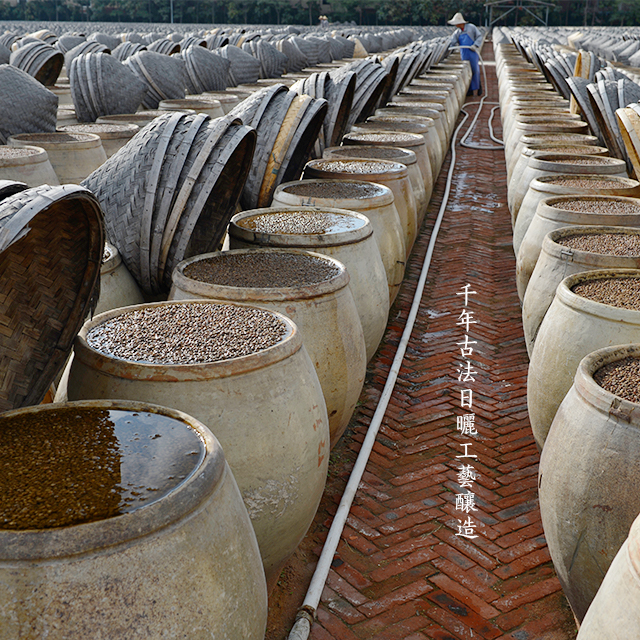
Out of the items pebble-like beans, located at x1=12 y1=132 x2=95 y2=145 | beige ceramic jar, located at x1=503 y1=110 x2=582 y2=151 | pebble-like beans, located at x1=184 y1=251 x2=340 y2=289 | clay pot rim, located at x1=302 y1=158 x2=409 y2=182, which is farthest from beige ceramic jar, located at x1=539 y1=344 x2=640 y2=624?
beige ceramic jar, located at x1=503 y1=110 x2=582 y2=151

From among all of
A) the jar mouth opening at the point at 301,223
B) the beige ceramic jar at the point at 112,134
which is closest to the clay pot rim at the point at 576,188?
the jar mouth opening at the point at 301,223

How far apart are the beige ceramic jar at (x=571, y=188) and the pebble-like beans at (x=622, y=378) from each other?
9.05 ft

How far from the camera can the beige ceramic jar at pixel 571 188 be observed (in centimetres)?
538

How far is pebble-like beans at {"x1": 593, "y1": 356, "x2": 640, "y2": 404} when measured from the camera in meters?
2.47

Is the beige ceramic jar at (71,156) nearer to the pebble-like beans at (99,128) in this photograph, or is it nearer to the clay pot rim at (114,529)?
the pebble-like beans at (99,128)

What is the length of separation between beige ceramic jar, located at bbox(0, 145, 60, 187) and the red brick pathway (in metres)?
Answer: 2.62

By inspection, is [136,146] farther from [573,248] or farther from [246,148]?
[573,248]

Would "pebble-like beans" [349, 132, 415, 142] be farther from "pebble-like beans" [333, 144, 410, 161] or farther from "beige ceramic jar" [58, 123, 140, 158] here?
"beige ceramic jar" [58, 123, 140, 158]

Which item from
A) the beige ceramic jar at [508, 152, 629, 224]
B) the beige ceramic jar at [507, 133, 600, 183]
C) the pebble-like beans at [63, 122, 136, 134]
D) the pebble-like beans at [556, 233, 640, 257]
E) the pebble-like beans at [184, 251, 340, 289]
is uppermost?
the pebble-like beans at [63, 122, 136, 134]

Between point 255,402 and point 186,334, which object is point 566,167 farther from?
point 255,402

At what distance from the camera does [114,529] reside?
1.64 metres

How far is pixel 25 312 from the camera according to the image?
285cm

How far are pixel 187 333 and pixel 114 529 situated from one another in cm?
127

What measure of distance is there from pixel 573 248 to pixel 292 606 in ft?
7.71
